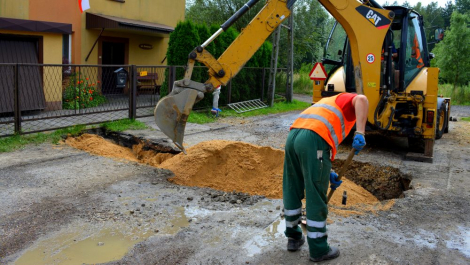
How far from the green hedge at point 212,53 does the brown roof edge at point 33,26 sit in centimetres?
320

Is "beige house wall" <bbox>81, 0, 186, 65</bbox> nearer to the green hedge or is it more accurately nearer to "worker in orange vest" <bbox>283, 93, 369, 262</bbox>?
the green hedge

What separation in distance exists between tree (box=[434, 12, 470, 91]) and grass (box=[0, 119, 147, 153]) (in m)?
19.3

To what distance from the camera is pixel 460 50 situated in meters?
23.9

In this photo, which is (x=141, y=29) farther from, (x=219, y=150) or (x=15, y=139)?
(x=219, y=150)

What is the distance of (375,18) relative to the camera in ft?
27.8

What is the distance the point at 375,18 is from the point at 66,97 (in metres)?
7.83

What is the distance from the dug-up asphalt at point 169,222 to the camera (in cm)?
446

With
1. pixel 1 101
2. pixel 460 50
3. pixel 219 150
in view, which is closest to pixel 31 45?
pixel 1 101

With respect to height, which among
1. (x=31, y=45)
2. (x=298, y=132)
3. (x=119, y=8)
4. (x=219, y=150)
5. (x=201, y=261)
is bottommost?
(x=201, y=261)

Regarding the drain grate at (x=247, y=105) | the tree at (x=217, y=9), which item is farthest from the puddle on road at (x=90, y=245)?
the tree at (x=217, y=9)

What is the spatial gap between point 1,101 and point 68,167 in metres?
4.48

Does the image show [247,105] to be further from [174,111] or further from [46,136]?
[174,111]

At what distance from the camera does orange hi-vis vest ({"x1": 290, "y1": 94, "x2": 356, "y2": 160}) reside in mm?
4371

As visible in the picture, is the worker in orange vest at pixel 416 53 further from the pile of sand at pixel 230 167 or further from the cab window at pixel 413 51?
the pile of sand at pixel 230 167
